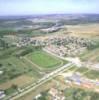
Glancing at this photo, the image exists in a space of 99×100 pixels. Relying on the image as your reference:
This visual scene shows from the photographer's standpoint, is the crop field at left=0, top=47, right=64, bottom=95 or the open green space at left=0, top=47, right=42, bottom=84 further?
the open green space at left=0, top=47, right=42, bottom=84

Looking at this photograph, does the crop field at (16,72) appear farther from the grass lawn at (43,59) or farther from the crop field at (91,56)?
the crop field at (91,56)

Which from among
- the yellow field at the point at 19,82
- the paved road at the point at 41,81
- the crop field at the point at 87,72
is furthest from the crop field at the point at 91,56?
the yellow field at the point at 19,82

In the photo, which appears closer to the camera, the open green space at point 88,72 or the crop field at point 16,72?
the crop field at point 16,72

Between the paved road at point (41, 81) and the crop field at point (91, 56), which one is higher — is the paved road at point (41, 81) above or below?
below

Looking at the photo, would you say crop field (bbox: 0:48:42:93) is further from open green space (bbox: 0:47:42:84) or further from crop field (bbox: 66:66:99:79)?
crop field (bbox: 66:66:99:79)

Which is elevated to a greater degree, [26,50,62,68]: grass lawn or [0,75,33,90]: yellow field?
[26,50,62,68]: grass lawn

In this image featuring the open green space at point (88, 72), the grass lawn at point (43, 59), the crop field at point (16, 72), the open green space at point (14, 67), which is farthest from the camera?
the grass lawn at point (43, 59)

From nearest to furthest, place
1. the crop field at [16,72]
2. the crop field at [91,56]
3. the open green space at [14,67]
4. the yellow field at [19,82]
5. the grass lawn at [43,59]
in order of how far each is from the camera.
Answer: the yellow field at [19,82] < the crop field at [16,72] < the open green space at [14,67] < the grass lawn at [43,59] < the crop field at [91,56]

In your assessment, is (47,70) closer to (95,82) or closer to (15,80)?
(15,80)

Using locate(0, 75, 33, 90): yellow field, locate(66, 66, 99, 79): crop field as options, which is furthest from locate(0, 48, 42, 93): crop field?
locate(66, 66, 99, 79): crop field
